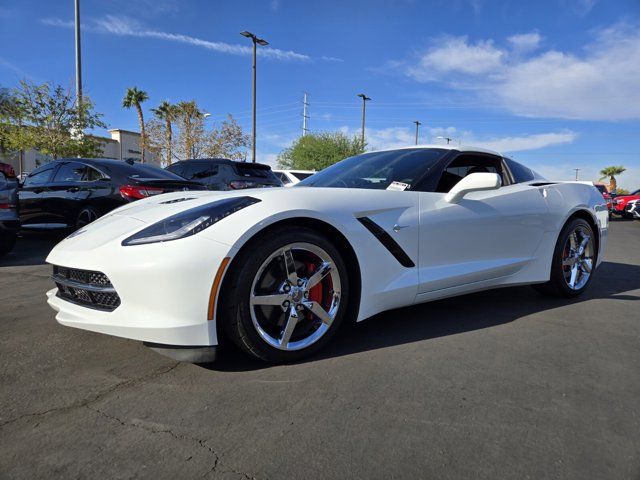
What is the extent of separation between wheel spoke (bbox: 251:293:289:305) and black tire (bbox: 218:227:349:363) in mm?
42

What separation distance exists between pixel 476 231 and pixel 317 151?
110ft

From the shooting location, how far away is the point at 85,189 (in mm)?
6539

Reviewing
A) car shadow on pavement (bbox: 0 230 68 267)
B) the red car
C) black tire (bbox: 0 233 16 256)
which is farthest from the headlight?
the red car

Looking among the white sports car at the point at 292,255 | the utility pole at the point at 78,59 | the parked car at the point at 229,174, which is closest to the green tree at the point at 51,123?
the utility pole at the point at 78,59

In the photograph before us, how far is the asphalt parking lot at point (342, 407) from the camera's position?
1.63m

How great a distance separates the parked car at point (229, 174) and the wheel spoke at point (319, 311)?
6976mm

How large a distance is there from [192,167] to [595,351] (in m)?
8.99

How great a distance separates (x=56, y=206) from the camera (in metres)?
6.79

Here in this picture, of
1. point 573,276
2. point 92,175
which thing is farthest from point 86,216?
point 573,276

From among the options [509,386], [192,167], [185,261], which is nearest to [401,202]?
[509,386]

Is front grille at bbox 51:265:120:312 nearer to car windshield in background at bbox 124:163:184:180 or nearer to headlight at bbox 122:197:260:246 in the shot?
headlight at bbox 122:197:260:246

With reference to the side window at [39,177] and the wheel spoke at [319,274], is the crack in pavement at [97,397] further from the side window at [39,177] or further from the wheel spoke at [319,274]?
the side window at [39,177]

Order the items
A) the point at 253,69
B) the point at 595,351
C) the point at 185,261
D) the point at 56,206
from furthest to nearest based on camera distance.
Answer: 1. the point at 253,69
2. the point at 56,206
3. the point at 595,351
4. the point at 185,261

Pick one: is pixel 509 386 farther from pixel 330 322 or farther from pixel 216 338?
pixel 216 338
